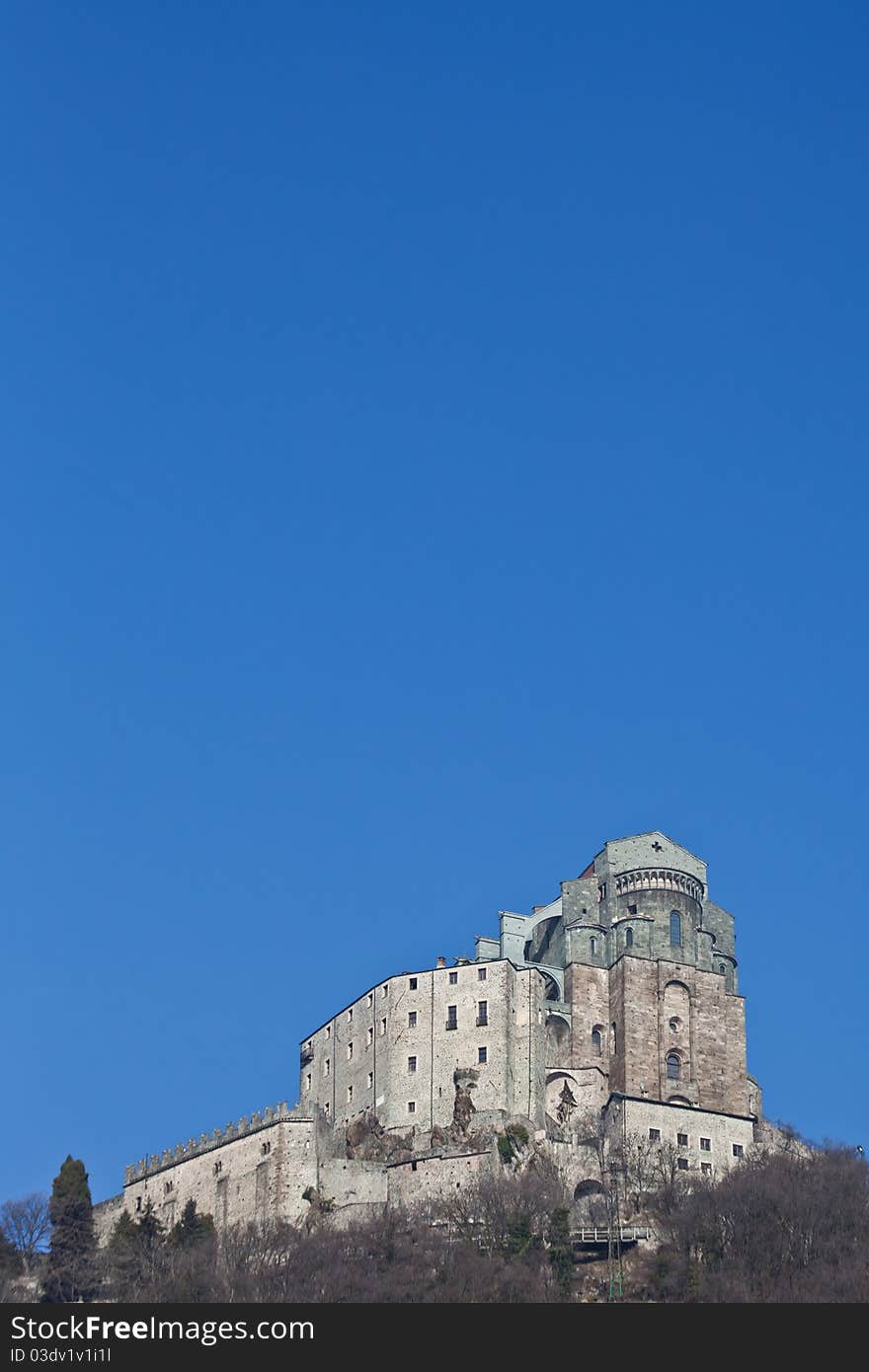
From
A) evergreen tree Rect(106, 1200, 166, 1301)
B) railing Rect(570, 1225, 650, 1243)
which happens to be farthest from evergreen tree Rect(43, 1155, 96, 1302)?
railing Rect(570, 1225, 650, 1243)

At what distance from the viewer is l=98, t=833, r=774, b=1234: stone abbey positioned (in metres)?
116

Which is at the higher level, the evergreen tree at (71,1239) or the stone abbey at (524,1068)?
the stone abbey at (524,1068)

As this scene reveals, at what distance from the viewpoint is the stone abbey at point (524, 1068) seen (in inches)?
4574

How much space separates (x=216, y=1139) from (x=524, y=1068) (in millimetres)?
15400

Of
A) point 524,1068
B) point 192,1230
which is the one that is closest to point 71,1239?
point 192,1230

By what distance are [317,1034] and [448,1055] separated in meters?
10.5

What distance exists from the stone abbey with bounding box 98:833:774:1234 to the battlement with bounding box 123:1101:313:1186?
0.37 ft

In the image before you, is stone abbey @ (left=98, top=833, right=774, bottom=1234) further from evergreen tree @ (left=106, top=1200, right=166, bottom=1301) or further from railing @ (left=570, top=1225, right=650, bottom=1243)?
railing @ (left=570, top=1225, right=650, bottom=1243)

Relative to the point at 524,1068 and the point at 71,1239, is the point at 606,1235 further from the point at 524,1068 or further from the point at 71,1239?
the point at 71,1239

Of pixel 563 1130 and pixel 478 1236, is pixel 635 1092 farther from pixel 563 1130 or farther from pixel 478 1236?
pixel 478 1236

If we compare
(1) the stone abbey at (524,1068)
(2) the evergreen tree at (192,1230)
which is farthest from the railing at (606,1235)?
(2) the evergreen tree at (192,1230)

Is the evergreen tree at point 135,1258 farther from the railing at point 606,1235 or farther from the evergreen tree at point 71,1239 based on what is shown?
the railing at point 606,1235

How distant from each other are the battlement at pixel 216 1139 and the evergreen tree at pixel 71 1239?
783cm
